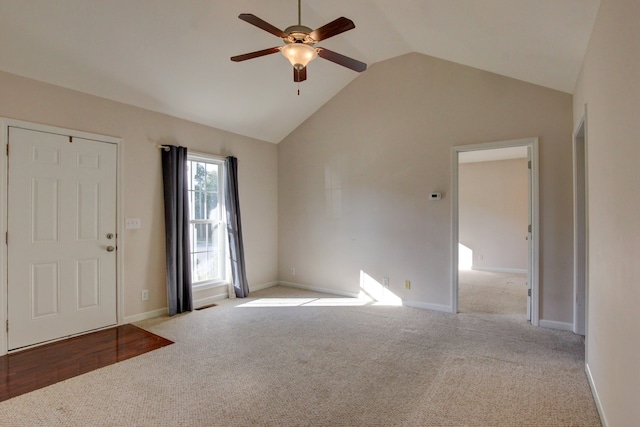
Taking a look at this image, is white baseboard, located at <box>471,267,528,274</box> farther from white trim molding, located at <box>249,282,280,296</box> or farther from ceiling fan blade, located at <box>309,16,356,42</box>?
ceiling fan blade, located at <box>309,16,356,42</box>

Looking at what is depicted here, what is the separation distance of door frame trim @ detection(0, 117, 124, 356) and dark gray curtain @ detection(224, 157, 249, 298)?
151cm

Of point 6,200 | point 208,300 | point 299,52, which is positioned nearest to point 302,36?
point 299,52

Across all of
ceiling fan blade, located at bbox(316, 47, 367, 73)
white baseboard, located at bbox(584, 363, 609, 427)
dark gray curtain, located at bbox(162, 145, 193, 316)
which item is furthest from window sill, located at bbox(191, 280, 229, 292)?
white baseboard, located at bbox(584, 363, 609, 427)

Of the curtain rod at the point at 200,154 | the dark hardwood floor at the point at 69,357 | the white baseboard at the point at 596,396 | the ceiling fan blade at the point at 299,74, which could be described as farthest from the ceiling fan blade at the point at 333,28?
the dark hardwood floor at the point at 69,357

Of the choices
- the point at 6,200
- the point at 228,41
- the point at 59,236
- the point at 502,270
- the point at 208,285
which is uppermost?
the point at 228,41

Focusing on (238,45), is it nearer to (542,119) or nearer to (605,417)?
(542,119)

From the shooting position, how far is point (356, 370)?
2.76m

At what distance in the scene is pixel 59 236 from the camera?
3.44 m

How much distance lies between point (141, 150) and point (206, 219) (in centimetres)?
134

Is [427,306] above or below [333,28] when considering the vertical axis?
below

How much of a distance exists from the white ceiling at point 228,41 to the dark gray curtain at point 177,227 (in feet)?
2.28

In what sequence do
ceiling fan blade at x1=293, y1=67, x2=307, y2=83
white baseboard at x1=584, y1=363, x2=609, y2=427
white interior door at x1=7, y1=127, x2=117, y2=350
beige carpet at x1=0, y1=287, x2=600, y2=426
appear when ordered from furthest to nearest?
white interior door at x1=7, y1=127, x2=117, y2=350
ceiling fan blade at x1=293, y1=67, x2=307, y2=83
beige carpet at x1=0, y1=287, x2=600, y2=426
white baseboard at x1=584, y1=363, x2=609, y2=427

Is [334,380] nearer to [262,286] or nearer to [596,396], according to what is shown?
[596,396]

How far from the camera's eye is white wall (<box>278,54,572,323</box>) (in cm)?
378
